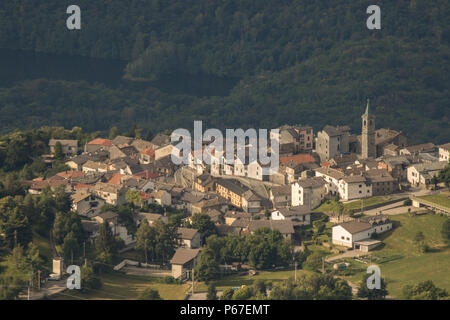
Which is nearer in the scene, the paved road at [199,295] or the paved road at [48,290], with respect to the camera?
the paved road at [48,290]

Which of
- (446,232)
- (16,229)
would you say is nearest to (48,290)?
(16,229)

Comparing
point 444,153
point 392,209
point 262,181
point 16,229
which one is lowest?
point 392,209

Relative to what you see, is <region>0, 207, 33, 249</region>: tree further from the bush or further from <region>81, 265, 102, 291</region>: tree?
the bush

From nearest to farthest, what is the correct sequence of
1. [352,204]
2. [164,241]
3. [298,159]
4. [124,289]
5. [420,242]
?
[124,289]
[420,242]
[164,241]
[352,204]
[298,159]

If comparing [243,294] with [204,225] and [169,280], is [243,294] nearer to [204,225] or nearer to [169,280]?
[169,280]

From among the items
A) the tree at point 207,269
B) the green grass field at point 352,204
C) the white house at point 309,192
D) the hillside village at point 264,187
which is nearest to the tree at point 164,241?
the hillside village at point 264,187

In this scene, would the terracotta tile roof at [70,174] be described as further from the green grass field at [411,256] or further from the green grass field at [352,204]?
the green grass field at [411,256]
